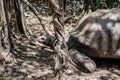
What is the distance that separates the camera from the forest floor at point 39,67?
4258 mm

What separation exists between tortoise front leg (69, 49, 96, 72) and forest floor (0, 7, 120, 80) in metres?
0.09

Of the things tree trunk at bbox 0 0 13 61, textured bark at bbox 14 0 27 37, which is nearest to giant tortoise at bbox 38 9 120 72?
tree trunk at bbox 0 0 13 61

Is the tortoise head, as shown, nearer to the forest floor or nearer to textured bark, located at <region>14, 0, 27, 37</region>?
the forest floor

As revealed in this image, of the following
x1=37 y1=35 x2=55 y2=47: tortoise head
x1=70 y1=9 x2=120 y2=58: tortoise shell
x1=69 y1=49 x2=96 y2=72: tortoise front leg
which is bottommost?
x1=69 y1=49 x2=96 y2=72: tortoise front leg

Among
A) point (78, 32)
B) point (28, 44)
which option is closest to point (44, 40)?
point (28, 44)

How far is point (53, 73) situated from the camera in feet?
14.2

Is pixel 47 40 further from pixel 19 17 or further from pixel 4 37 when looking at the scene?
pixel 4 37

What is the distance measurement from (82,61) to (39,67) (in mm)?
684

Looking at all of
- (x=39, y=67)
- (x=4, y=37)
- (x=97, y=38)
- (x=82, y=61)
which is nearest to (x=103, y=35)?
(x=97, y=38)

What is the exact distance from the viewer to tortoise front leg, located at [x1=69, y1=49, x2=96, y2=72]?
4.52 metres

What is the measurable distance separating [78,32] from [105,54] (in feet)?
1.96

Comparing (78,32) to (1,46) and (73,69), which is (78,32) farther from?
(1,46)

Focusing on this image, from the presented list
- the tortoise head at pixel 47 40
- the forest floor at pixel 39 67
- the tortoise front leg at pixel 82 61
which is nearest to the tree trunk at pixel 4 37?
the forest floor at pixel 39 67

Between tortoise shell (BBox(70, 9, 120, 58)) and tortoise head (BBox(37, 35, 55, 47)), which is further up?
Answer: tortoise shell (BBox(70, 9, 120, 58))
